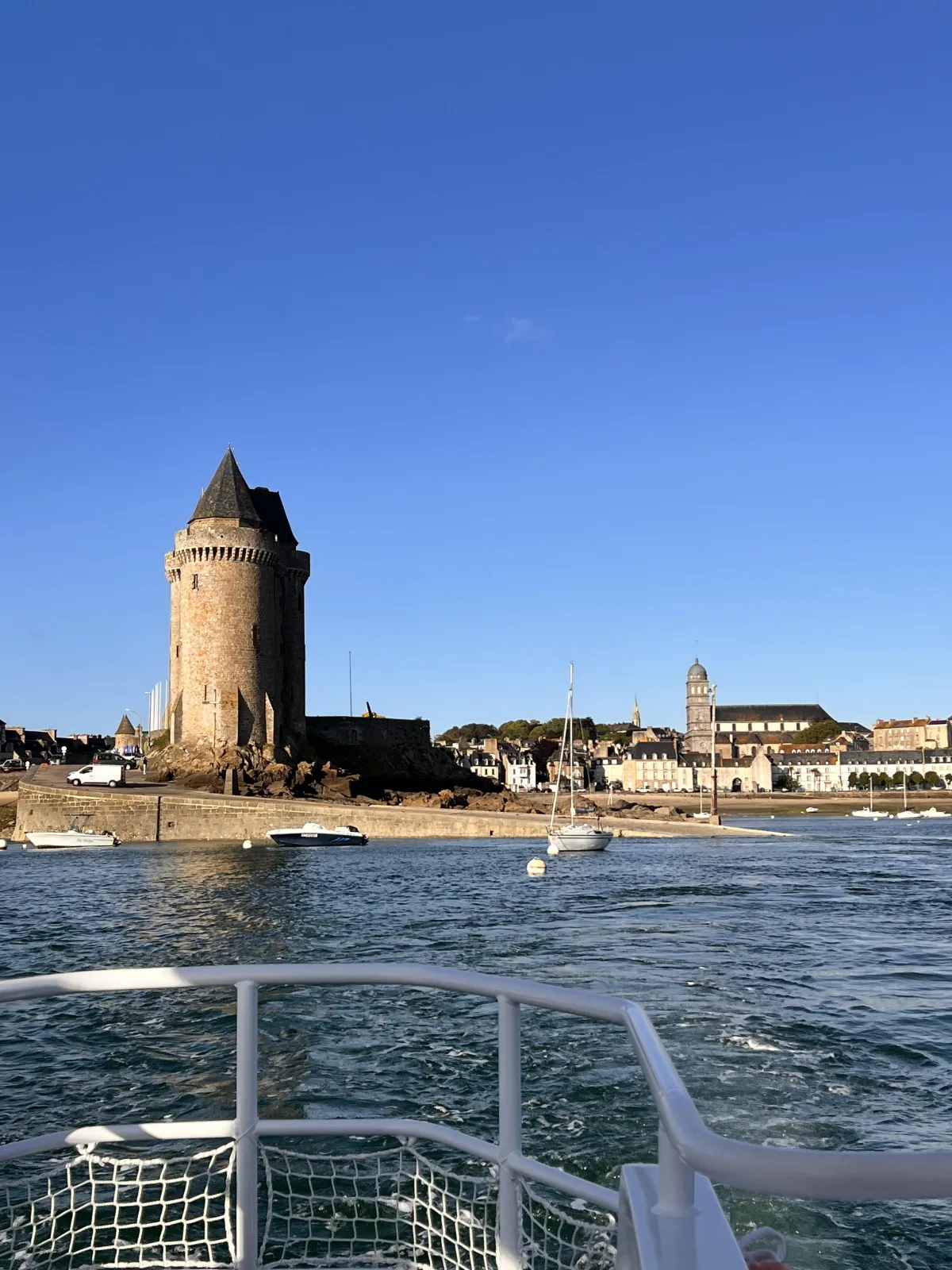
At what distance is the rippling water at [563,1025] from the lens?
8.96 meters

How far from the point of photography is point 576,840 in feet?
167

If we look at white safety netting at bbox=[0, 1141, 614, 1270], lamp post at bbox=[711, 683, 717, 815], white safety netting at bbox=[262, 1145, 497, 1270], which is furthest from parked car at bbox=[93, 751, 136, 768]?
white safety netting at bbox=[262, 1145, 497, 1270]

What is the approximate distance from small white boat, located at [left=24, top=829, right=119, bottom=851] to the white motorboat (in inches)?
334

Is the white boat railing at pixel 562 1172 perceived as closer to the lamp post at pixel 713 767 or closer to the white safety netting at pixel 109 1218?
the white safety netting at pixel 109 1218

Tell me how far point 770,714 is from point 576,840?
130471mm

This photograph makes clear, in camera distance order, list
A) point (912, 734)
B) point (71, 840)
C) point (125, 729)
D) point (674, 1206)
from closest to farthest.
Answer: point (674, 1206)
point (71, 840)
point (125, 729)
point (912, 734)

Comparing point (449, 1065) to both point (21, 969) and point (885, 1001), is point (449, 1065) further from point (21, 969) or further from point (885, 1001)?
point (21, 969)

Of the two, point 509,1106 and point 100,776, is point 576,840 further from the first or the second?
point 509,1106

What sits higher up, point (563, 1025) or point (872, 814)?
point (563, 1025)

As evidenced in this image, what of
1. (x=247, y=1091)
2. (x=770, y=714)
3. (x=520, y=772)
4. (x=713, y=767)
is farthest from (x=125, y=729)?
(x=247, y=1091)

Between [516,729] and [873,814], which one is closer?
[873,814]

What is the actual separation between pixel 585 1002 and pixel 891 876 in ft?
123

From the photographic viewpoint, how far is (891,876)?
Answer: 3678cm

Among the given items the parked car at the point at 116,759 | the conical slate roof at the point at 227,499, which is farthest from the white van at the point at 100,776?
the parked car at the point at 116,759
